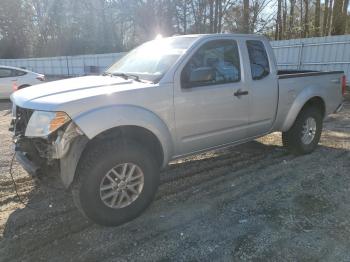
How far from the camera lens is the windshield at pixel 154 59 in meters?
4.07

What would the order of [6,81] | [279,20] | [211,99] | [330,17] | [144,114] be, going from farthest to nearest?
[279,20] → [330,17] → [6,81] → [211,99] → [144,114]

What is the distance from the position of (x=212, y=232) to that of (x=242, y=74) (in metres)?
A: 2.17

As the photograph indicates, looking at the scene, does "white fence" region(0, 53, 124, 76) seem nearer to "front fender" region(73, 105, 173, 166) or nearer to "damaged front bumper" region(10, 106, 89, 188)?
"front fender" region(73, 105, 173, 166)

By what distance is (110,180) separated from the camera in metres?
3.52

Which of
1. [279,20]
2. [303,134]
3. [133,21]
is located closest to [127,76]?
[303,134]

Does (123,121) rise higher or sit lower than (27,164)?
higher

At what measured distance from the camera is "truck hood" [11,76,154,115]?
3275mm

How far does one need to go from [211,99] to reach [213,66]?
460 mm

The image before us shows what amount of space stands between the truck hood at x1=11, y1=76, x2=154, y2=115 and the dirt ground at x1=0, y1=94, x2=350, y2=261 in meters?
0.82

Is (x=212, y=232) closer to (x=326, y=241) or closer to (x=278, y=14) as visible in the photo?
(x=326, y=241)

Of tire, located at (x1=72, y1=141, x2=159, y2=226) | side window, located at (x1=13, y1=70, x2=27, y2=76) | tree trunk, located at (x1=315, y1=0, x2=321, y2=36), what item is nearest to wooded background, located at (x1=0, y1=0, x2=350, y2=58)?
tree trunk, located at (x1=315, y1=0, x2=321, y2=36)

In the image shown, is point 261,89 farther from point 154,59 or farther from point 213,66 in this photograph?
point 154,59

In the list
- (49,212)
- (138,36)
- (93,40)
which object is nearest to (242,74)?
(49,212)

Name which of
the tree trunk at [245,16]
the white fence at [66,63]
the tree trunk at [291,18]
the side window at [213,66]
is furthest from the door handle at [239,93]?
the tree trunk at [291,18]
